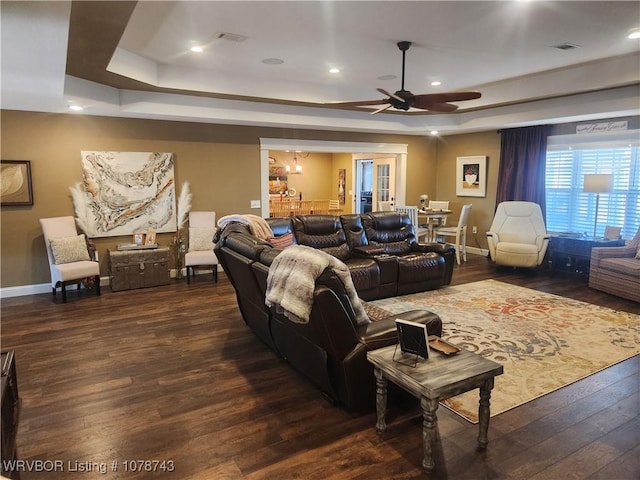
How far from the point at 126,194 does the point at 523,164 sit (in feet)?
21.5

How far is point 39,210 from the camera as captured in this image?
558cm

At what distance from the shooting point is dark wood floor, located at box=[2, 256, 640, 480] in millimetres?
2230

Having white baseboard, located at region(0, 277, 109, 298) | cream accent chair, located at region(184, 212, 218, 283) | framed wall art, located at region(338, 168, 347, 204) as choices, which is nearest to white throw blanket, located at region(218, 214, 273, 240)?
cream accent chair, located at region(184, 212, 218, 283)

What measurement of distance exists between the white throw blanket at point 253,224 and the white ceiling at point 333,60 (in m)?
1.80

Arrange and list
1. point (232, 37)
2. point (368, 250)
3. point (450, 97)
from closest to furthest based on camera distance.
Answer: point (232, 37), point (450, 97), point (368, 250)

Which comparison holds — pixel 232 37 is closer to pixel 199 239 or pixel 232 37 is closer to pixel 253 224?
pixel 253 224

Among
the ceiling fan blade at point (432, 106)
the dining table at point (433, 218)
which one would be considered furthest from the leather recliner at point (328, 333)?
the dining table at point (433, 218)

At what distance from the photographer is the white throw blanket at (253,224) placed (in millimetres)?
4473

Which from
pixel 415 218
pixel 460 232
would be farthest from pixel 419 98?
pixel 460 232

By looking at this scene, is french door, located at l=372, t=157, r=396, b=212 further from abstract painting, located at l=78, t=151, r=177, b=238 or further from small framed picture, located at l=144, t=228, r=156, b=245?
small framed picture, located at l=144, t=228, r=156, b=245

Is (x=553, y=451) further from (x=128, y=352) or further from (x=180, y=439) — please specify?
(x=128, y=352)

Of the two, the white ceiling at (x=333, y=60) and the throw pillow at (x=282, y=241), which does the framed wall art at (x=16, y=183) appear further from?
the throw pillow at (x=282, y=241)

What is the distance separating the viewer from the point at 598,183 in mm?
5926

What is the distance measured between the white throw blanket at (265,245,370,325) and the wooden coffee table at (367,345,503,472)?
0.42 metres
